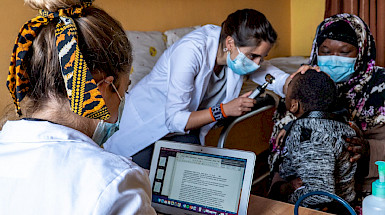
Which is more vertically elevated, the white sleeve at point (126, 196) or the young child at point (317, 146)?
the white sleeve at point (126, 196)

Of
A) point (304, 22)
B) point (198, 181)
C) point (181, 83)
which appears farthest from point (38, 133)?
point (304, 22)

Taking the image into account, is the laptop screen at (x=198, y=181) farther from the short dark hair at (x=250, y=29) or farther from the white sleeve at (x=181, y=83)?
the short dark hair at (x=250, y=29)

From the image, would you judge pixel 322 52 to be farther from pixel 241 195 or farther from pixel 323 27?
pixel 241 195

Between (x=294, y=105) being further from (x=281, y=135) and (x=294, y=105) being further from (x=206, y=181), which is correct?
(x=206, y=181)

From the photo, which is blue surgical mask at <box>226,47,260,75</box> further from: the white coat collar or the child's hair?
the white coat collar

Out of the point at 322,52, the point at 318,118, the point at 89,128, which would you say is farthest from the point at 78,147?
the point at 322,52

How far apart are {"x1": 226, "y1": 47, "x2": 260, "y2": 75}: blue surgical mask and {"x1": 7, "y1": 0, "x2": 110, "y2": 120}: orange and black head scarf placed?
0.99 m

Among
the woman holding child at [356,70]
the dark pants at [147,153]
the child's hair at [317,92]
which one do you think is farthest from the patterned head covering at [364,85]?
the dark pants at [147,153]

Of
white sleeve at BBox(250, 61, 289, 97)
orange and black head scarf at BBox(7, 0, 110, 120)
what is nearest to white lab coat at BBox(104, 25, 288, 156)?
white sleeve at BBox(250, 61, 289, 97)

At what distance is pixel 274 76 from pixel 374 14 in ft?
6.23

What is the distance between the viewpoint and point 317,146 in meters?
1.38

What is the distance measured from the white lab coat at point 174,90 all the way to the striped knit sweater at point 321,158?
46 cm

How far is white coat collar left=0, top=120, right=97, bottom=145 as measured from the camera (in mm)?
708

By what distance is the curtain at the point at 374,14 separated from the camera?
10.8 ft
